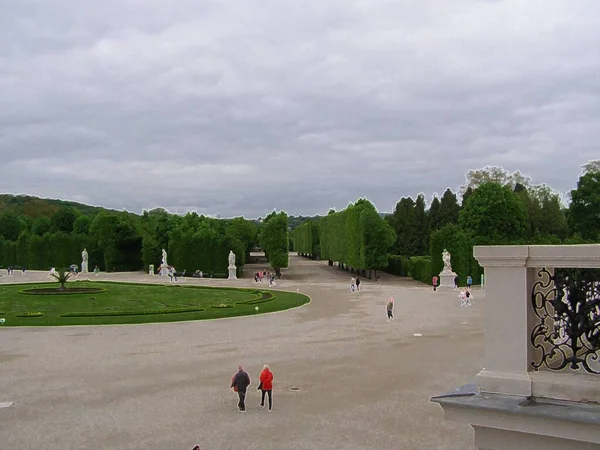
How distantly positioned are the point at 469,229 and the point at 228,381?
158ft

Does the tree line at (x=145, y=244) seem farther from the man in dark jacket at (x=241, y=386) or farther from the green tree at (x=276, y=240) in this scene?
the man in dark jacket at (x=241, y=386)

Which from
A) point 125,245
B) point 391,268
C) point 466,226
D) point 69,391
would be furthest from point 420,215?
point 69,391

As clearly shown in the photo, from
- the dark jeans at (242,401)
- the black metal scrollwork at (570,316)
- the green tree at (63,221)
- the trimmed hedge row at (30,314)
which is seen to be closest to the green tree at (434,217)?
the green tree at (63,221)

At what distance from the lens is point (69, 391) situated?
15.0m

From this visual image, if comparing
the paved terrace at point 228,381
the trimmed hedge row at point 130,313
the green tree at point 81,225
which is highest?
the green tree at point 81,225

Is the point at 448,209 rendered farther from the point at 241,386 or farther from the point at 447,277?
the point at 241,386

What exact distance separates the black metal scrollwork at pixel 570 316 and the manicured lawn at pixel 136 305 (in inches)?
937

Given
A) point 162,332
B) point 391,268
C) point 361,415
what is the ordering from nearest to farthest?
point 361,415 → point 162,332 → point 391,268

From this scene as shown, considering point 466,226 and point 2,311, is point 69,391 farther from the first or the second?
point 466,226

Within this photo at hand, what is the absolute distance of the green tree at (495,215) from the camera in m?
58.2

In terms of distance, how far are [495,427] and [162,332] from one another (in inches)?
824

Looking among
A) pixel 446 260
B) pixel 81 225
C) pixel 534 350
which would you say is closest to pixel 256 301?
pixel 446 260

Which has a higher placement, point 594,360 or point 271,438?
point 594,360

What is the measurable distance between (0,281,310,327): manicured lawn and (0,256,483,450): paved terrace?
196cm
